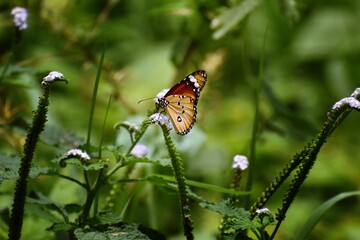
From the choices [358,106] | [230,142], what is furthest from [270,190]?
[230,142]

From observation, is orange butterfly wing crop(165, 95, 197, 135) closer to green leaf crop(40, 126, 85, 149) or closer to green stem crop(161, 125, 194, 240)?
green stem crop(161, 125, 194, 240)

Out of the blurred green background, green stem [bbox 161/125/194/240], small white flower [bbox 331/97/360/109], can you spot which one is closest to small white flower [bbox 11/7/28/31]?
the blurred green background

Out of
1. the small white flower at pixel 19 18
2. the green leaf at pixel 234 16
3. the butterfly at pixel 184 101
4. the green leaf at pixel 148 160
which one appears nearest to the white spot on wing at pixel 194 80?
the butterfly at pixel 184 101

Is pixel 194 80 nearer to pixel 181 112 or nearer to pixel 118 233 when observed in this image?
pixel 181 112

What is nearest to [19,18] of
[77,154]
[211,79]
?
[77,154]

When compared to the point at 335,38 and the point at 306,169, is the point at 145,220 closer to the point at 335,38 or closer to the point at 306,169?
the point at 306,169

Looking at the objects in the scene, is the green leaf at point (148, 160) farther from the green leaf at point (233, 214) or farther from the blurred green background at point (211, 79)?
the blurred green background at point (211, 79)
